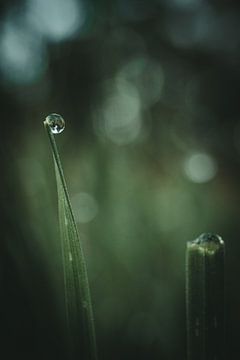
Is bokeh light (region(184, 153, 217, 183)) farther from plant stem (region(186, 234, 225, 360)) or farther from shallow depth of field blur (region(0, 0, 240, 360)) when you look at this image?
plant stem (region(186, 234, 225, 360))

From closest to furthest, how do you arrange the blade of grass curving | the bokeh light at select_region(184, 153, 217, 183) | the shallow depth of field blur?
the blade of grass curving
the shallow depth of field blur
the bokeh light at select_region(184, 153, 217, 183)

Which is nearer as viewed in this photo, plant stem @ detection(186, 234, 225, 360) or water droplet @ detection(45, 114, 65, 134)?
plant stem @ detection(186, 234, 225, 360)

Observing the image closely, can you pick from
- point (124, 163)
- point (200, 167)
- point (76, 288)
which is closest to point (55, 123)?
point (76, 288)

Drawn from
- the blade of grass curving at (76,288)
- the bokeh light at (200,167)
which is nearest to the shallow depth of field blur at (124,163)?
the bokeh light at (200,167)

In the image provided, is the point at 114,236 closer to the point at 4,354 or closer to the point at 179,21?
the point at 4,354

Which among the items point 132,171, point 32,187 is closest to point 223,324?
point 32,187

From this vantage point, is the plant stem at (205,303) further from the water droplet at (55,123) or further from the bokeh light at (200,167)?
the bokeh light at (200,167)

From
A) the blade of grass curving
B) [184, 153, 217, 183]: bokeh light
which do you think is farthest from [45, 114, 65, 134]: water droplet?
[184, 153, 217, 183]: bokeh light
